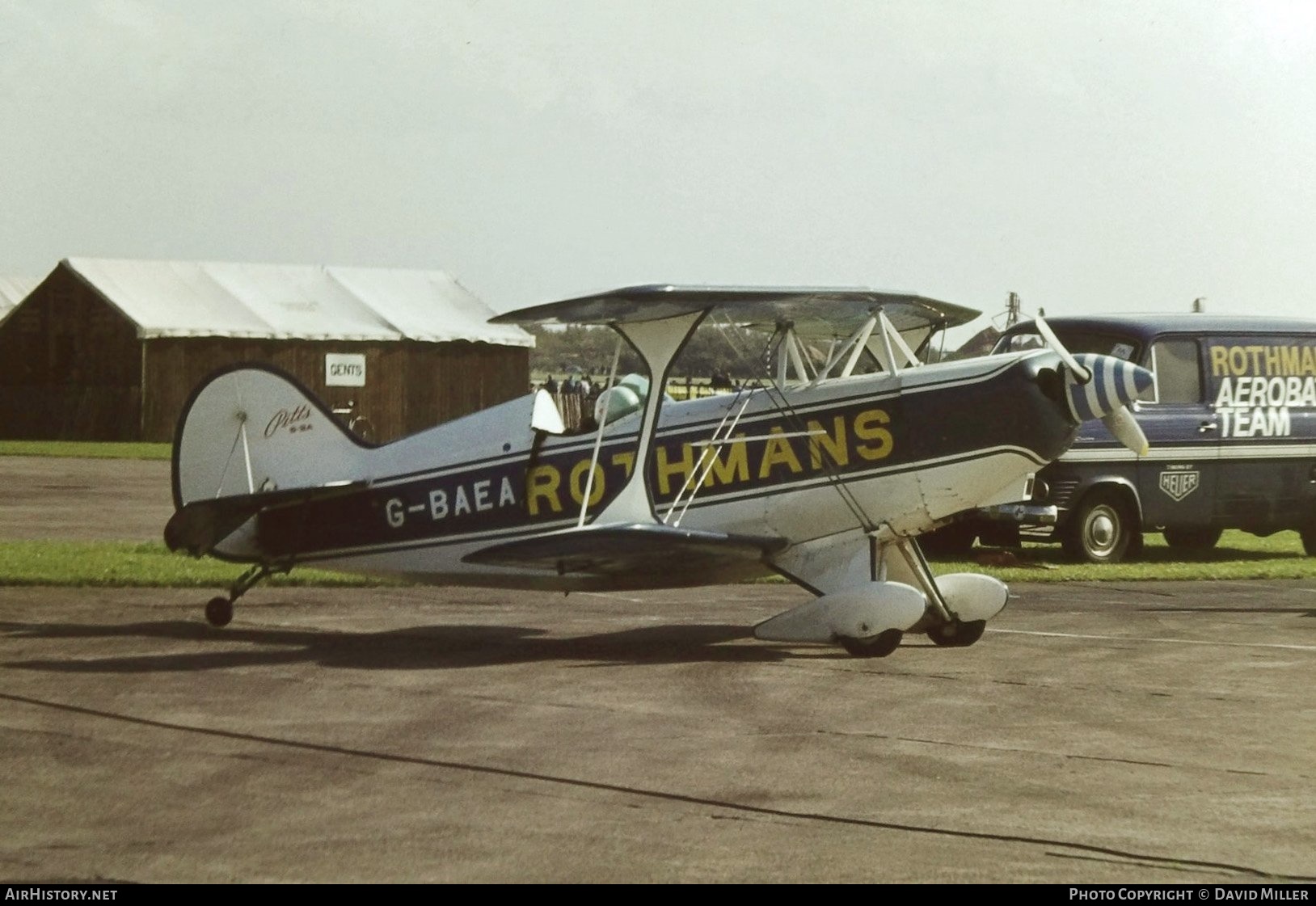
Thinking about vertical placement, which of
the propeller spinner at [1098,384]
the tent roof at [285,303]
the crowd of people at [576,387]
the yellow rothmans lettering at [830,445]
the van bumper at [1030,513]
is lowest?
the van bumper at [1030,513]

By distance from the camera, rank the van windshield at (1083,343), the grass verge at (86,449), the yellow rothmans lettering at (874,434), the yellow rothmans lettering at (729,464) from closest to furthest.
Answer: the yellow rothmans lettering at (874,434) → the yellow rothmans lettering at (729,464) → the van windshield at (1083,343) → the grass verge at (86,449)

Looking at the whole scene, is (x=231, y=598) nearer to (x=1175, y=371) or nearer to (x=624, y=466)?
(x=624, y=466)

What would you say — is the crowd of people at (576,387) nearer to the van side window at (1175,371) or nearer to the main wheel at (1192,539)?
the van side window at (1175,371)

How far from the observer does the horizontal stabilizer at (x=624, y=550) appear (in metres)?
11.7

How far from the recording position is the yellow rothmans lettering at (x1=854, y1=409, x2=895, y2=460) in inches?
495

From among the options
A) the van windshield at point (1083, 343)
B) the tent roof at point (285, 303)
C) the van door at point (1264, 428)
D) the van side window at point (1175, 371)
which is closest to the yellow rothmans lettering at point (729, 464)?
the van windshield at point (1083, 343)

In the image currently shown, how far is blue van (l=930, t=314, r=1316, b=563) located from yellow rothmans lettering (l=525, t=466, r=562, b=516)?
7.82 m

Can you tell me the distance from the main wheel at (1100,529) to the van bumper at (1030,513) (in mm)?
268

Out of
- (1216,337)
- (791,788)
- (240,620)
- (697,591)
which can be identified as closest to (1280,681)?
(791,788)

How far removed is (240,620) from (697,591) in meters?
4.73

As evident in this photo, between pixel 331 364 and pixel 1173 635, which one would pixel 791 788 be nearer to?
pixel 1173 635

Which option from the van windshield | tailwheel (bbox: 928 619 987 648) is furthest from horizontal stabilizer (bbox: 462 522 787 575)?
the van windshield

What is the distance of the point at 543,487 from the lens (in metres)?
13.2

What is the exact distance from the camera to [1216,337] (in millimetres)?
20453
